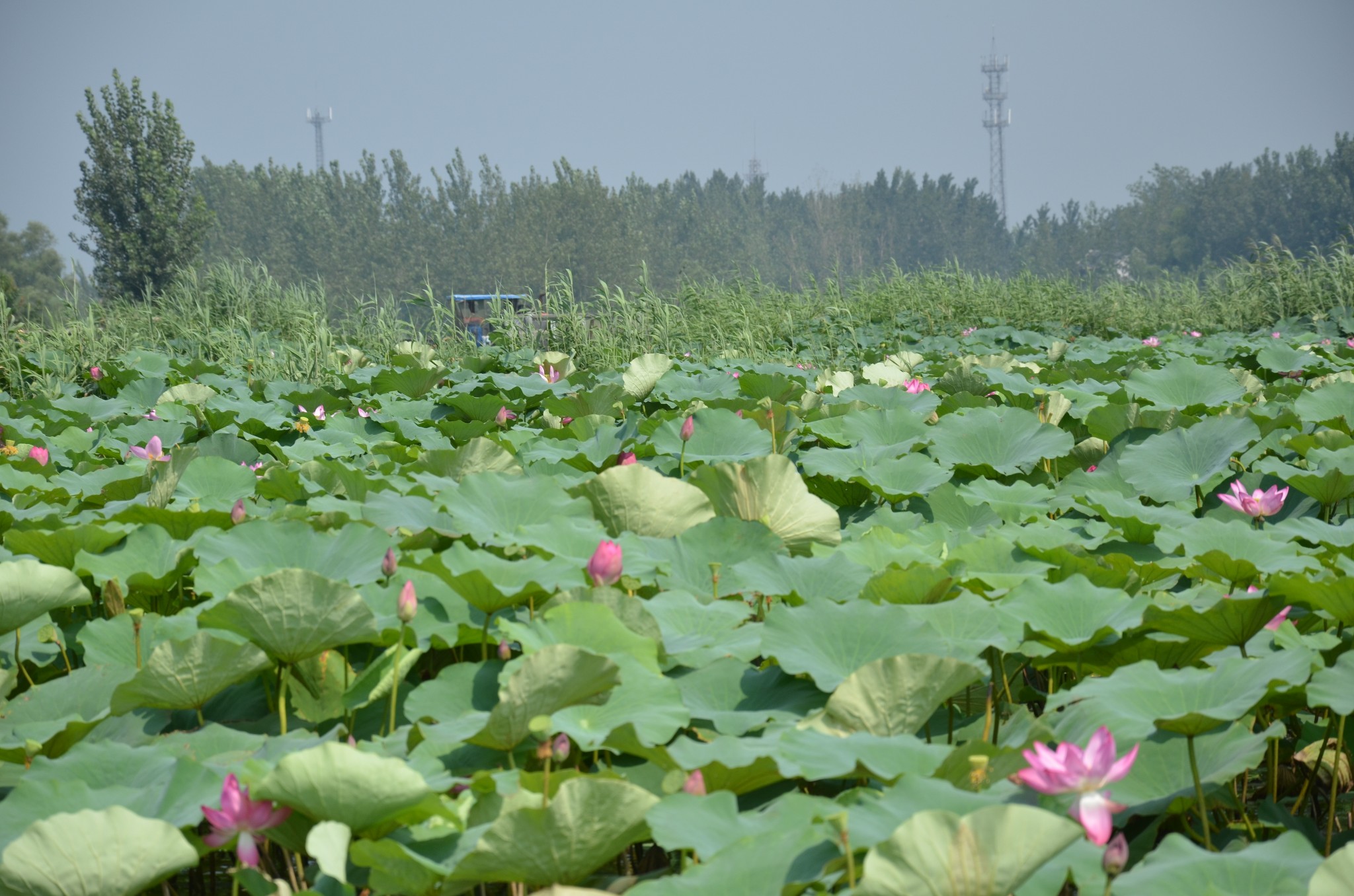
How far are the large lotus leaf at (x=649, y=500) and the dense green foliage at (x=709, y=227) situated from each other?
365 inches

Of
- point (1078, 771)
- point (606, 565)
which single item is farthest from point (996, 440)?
point (1078, 771)

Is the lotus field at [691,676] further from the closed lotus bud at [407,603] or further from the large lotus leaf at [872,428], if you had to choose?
the large lotus leaf at [872,428]

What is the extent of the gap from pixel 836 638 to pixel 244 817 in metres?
0.68

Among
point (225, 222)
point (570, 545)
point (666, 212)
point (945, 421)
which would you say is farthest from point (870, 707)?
point (666, 212)

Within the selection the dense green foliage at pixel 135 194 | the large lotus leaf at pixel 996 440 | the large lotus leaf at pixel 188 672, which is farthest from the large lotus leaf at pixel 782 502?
the dense green foliage at pixel 135 194

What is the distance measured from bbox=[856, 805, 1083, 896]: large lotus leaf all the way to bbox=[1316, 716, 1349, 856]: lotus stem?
57 centimetres

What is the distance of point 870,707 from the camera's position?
105 centimetres

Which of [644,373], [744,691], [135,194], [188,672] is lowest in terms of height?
[744,691]

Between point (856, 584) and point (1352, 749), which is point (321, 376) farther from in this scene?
point (1352, 749)

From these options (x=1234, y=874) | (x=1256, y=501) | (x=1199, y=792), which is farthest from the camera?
(x=1256, y=501)

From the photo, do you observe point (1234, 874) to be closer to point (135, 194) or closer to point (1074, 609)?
point (1074, 609)

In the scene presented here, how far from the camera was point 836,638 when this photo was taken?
3.96ft

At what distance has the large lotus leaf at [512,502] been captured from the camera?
1593 mm

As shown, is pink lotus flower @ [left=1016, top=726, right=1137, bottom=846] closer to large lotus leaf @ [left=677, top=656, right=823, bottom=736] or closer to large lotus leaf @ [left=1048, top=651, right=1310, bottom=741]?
large lotus leaf @ [left=1048, top=651, right=1310, bottom=741]
